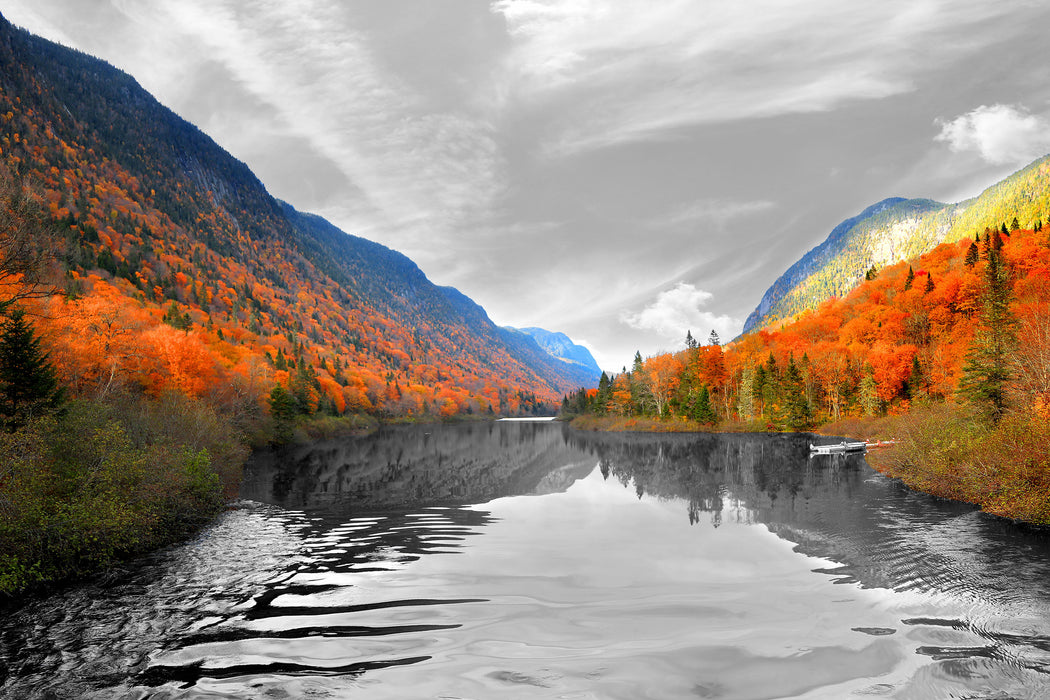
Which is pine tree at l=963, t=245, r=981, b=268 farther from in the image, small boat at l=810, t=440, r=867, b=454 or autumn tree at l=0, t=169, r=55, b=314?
autumn tree at l=0, t=169, r=55, b=314

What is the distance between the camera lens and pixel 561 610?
44.1 feet

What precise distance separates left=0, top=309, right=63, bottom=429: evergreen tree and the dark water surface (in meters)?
9.06

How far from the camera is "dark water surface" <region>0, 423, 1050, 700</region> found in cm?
976

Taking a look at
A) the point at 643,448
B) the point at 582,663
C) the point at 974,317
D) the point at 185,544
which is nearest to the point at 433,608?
the point at 582,663

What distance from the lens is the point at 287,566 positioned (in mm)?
17453

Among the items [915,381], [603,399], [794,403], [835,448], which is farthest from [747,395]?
[835,448]

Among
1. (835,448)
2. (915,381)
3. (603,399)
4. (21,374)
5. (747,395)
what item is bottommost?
(835,448)

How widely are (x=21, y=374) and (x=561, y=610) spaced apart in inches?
1002

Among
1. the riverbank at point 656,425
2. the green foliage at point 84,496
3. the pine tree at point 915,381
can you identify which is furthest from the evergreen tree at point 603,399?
the green foliage at point 84,496

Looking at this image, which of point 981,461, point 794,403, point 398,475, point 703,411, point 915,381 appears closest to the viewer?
point 981,461

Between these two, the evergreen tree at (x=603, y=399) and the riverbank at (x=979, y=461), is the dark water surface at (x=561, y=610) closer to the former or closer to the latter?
the riverbank at (x=979, y=461)

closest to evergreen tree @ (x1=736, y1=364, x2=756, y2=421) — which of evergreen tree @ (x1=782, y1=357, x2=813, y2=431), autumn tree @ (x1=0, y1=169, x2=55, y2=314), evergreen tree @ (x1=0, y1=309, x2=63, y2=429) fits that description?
evergreen tree @ (x1=782, y1=357, x2=813, y2=431)

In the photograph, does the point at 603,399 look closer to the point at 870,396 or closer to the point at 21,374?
the point at 870,396

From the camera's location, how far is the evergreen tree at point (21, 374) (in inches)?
800
